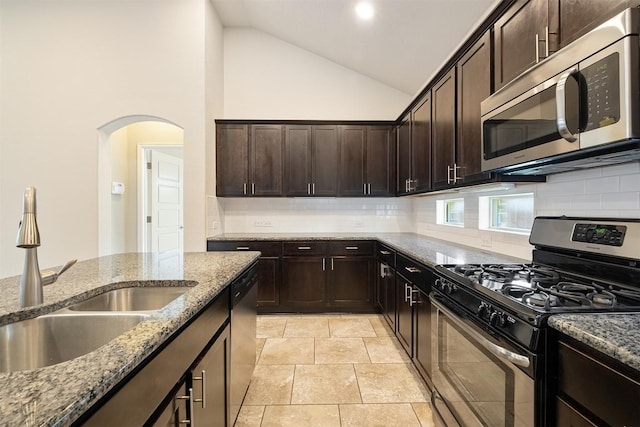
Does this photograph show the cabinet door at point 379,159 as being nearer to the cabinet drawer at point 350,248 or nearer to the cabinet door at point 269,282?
the cabinet drawer at point 350,248

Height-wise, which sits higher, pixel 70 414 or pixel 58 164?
pixel 58 164

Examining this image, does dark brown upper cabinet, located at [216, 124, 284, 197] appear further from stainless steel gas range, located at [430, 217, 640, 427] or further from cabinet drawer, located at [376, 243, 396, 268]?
stainless steel gas range, located at [430, 217, 640, 427]

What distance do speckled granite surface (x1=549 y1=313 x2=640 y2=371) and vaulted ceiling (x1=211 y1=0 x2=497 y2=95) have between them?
90.3 inches

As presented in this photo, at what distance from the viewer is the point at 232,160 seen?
3.93 metres

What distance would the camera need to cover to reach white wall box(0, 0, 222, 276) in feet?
11.5

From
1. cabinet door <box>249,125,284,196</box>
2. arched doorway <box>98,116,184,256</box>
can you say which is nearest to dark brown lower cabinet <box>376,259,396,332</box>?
cabinet door <box>249,125,284,196</box>

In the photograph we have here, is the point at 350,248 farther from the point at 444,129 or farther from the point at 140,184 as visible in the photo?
the point at 140,184

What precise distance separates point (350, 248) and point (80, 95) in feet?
11.6

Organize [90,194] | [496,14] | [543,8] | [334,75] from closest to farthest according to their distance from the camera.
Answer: [543,8] < [496,14] < [90,194] < [334,75]

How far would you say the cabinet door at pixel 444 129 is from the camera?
2.33 metres

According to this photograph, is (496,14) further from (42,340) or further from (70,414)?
(42,340)

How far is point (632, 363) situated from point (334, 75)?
428cm

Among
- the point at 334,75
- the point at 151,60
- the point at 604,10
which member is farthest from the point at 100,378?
the point at 334,75

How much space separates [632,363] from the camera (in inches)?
27.6
